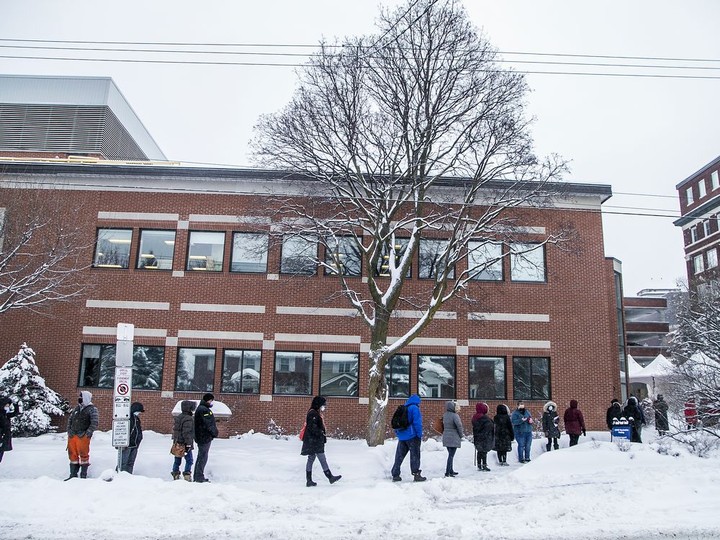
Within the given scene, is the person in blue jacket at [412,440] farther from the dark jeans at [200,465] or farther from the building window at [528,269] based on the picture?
the building window at [528,269]

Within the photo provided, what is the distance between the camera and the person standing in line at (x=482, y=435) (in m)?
14.9

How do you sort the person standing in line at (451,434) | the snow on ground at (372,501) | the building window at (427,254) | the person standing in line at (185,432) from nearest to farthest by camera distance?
1. the snow on ground at (372,501)
2. the person standing in line at (185,432)
3. the person standing in line at (451,434)
4. the building window at (427,254)

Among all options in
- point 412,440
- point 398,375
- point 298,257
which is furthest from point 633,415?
point 298,257

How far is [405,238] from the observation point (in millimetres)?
23688

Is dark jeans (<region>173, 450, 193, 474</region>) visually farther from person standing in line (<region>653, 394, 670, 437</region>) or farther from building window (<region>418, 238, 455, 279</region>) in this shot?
person standing in line (<region>653, 394, 670, 437</region>)

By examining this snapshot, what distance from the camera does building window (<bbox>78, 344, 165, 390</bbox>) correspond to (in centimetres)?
2230

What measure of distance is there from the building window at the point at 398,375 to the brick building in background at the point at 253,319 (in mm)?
73

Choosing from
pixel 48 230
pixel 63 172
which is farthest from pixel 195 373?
pixel 63 172

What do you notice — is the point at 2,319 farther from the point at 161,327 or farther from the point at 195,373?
the point at 195,373

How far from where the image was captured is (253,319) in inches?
892

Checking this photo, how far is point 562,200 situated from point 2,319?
70.5ft

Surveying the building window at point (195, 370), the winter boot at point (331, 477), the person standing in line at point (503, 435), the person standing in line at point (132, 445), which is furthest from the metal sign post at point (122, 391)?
the building window at point (195, 370)

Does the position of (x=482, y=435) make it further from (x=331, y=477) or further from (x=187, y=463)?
(x=187, y=463)

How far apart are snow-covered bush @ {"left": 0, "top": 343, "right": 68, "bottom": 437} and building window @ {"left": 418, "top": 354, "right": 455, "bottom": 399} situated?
12.5 m
